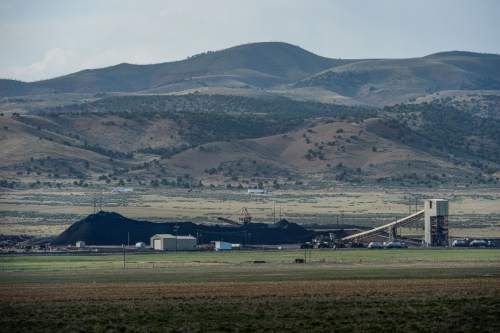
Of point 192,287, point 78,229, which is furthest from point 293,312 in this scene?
point 78,229

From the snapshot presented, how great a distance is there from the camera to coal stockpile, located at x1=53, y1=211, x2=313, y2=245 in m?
142

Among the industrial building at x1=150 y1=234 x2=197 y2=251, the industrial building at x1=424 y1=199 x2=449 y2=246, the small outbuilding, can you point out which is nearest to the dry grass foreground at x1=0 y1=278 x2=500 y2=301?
the industrial building at x1=150 y1=234 x2=197 y2=251

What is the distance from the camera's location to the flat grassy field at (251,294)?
64.8 metres

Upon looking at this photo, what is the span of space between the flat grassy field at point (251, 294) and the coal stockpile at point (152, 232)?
23483mm

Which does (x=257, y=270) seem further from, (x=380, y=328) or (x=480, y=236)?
(x=480, y=236)

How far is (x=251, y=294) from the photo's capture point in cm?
7912

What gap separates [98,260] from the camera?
4592 inches

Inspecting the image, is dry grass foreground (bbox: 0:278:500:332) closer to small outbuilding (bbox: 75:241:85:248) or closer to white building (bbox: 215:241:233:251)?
white building (bbox: 215:241:233:251)

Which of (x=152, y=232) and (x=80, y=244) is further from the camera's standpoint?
(x=152, y=232)

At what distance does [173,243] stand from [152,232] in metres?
9.53

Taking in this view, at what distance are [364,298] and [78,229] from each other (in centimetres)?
7161

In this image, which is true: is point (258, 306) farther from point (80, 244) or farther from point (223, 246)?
point (80, 244)

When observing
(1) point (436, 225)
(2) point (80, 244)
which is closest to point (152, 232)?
(2) point (80, 244)

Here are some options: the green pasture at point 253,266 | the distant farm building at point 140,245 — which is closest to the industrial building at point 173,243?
the distant farm building at point 140,245
